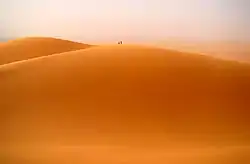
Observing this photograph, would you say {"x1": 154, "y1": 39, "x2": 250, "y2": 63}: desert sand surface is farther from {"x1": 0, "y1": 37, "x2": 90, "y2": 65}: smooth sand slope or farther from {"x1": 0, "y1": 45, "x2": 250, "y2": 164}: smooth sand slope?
{"x1": 0, "y1": 37, "x2": 90, "y2": 65}: smooth sand slope

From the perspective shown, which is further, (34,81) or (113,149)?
(34,81)

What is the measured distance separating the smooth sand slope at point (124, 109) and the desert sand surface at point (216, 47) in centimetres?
33

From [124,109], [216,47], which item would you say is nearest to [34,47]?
[216,47]

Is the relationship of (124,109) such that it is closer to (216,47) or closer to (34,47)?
(216,47)

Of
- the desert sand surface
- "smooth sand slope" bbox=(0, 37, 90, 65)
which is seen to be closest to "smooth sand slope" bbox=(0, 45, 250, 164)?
the desert sand surface

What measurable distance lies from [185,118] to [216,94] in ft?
1.09

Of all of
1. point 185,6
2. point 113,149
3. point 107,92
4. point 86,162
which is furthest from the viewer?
point 185,6

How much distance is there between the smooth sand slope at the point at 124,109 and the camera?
62.7 inches

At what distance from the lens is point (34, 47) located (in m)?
3.53

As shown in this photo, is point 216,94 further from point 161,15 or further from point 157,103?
point 161,15

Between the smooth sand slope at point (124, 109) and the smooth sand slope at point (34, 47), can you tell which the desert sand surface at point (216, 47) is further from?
the smooth sand slope at point (34, 47)

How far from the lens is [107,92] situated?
2.08 meters

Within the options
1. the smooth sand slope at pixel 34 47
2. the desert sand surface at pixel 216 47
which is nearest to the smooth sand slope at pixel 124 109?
the desert sand surface at pixel 216 47

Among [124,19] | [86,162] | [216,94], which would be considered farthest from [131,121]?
[124,19]
